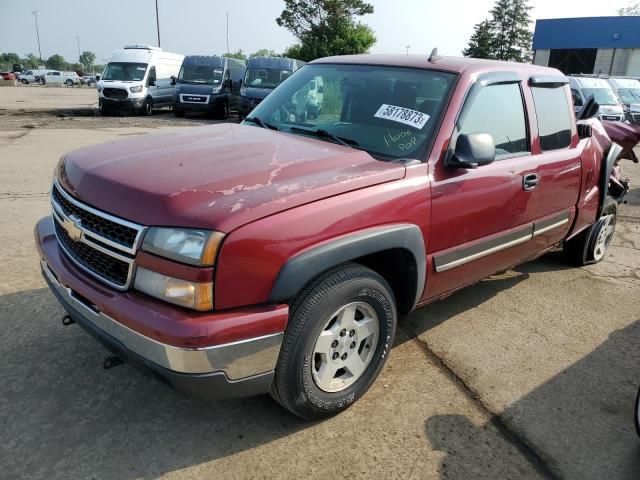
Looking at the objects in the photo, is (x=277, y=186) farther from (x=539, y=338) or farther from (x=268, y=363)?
(x=539, y=338)

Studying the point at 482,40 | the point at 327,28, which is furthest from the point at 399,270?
the point at 482,40

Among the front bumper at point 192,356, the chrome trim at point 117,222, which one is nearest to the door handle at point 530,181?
the front bumper at point 192,356

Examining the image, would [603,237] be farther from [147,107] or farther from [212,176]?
[147,107]

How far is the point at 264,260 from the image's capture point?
2.18 m

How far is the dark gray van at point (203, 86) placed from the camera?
60.0ft

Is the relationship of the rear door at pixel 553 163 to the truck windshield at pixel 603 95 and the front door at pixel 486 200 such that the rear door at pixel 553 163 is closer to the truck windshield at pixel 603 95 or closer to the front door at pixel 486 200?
the front door at pixel 486 200

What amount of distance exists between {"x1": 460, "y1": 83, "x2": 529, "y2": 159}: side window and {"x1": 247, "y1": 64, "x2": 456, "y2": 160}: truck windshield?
0.24 m

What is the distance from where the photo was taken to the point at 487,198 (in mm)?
3219

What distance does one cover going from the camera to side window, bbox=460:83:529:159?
10.5 ft

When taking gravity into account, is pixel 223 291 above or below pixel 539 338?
above

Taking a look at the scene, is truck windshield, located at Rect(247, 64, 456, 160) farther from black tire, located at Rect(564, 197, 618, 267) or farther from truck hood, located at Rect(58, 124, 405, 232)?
black tire, located at Rect(564, 197, 618, 267)

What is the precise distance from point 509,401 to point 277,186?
1.79 m

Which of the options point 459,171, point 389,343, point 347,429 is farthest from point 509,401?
point 459,171

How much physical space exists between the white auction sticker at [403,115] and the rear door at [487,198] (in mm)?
212
